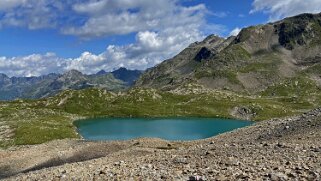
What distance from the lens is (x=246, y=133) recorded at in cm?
5325

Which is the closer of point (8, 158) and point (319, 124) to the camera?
point (319, 124)

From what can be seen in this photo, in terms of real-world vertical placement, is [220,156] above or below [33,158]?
above

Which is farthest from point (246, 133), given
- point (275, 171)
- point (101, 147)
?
point (275, 171)

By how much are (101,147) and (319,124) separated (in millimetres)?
26820

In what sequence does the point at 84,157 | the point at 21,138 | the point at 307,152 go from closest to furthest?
1. the point at 307,152
2. the point at 84,157
3. the point at 21,138

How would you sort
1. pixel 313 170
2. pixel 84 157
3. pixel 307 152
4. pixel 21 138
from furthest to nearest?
A: 1. pixel 21 138
2. pixel 84 157
3. pixel 307 152
4. pixel 313 170

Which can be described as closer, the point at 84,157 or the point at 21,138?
the point at 84,157

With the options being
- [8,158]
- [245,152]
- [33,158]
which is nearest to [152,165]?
[245,152]

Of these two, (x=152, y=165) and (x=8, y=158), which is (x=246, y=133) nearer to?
(x=152, y=165)

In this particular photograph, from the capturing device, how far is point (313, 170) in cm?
2100

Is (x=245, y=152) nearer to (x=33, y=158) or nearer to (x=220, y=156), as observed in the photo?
(x=220, y=156)

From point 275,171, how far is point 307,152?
18.1 ft

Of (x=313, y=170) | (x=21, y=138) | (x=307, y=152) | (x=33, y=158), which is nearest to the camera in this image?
(x=313, y=170)

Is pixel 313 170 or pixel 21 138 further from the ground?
pixel 313 170
